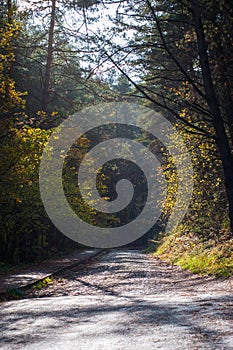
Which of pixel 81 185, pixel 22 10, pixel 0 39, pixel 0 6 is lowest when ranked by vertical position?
pixel 81 185

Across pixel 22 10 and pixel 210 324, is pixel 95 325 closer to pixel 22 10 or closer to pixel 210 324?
pixel 210 324

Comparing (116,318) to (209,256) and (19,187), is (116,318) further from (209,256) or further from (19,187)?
(19,187)

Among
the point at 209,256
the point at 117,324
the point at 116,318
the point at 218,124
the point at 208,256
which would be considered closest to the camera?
the point at 117,324

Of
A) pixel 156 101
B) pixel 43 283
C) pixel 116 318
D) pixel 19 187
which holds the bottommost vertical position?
pixel 43 283

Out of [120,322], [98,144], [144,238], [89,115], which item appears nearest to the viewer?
[120,322]

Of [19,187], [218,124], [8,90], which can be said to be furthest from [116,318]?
[19,187]

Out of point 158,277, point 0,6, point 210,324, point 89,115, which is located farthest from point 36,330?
point 89,115

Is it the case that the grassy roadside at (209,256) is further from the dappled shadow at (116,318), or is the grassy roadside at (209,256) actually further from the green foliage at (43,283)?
the dappled shadow at (116,318)

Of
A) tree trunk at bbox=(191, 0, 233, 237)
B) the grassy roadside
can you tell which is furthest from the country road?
the grassy roadside

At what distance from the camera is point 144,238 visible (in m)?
78.8

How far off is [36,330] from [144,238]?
72823 mm

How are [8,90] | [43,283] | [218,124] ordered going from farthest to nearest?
[8,90], [43,283], [218,124]

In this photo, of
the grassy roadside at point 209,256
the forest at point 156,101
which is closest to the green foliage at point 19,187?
the forest at point 156,101

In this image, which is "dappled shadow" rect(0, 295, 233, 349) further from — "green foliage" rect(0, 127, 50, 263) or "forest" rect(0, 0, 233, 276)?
"green foliage" rect(0, 127, 50, 263)
